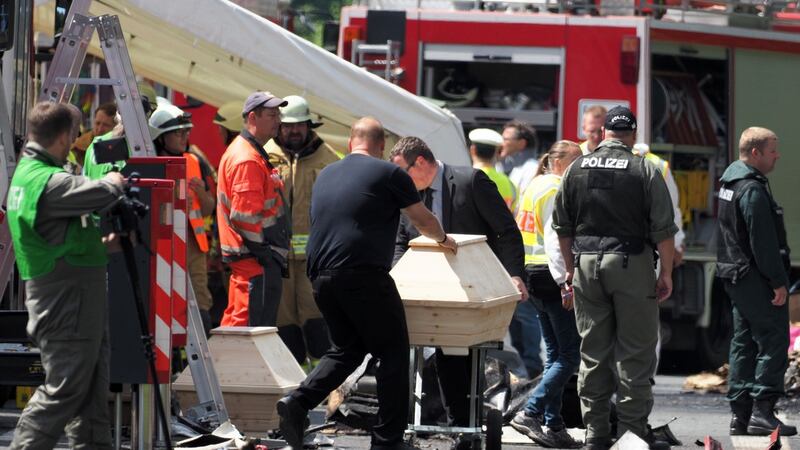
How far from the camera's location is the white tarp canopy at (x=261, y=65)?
33.0 feet

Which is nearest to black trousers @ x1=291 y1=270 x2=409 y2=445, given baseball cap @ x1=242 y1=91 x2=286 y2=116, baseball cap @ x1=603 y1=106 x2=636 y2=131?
baseball cap @ x1=603 y1=106 x2=636 y2=131

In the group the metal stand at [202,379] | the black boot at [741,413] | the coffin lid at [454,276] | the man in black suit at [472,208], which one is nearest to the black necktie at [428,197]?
the man in black suit at [472,208]

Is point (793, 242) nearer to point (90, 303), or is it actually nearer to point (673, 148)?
point (673, 148)

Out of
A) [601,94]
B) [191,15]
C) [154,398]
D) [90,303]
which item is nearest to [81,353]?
[90,303]

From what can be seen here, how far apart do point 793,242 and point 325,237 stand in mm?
7063

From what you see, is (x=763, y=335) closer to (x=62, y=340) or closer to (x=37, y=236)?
(x=62, y=340)

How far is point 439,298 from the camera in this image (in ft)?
26.0

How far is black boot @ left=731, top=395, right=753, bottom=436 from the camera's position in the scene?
984 cm

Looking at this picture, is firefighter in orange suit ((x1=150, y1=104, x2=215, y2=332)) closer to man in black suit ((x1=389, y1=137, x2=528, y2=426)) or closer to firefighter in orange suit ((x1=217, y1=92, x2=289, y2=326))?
firefighter in orange suit ((x1=217, y1=92, x2=289, y2=326))

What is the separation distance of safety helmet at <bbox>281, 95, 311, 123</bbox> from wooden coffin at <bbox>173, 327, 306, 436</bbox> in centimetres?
189

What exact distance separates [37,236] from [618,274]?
10.1 feet

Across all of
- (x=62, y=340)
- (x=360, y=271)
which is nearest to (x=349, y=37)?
(x=360, y=271)

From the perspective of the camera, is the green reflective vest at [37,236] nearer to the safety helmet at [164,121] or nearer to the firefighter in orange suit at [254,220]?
the firefighter in orange suit at [254,220]

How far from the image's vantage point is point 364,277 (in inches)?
311
